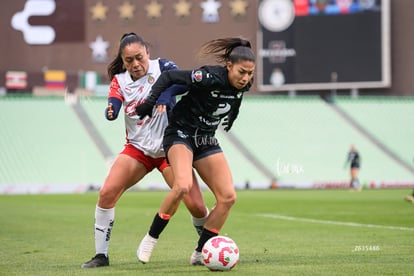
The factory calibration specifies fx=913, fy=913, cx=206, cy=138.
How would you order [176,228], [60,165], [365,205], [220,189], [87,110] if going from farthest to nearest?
[87,110] < [60,165] < [365,205] < [176,228] < [220,189]

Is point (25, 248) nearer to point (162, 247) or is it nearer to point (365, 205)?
point (162, 247)

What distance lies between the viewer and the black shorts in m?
9.23

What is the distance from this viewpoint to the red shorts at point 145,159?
9555mm

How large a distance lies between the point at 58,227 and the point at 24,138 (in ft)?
78.7

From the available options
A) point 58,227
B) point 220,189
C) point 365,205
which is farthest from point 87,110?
point 220,189

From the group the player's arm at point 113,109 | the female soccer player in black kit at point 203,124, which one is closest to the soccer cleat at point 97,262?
the female soccer player in black kit at point 203,124

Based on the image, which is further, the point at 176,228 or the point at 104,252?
the point at 176,228

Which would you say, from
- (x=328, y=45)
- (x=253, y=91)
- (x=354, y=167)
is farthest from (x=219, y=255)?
(x=253, y=91)

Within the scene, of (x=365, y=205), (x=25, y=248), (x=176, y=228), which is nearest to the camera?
(x=25, y=248)

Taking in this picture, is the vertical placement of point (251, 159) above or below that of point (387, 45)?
below

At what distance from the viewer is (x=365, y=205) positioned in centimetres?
2347

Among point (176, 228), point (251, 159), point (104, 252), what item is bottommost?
point (251, 159)

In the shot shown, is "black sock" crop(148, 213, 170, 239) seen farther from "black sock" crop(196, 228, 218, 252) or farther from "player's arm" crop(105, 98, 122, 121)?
"player's arm" crop(105, 98, 122, 121)

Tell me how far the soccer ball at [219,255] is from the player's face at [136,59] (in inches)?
77.9
